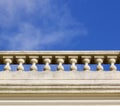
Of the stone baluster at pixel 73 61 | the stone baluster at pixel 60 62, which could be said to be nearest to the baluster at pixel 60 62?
the stone baluster at pixel 60 62

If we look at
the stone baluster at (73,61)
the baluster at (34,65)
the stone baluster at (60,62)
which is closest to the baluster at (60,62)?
the stone baluster at (60,62)

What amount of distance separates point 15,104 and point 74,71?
155 centimetres

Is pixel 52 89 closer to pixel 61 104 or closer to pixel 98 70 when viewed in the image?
pixel 61 104

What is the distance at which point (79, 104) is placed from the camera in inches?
404

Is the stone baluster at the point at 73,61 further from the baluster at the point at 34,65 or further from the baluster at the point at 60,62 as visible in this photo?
the baluster at the point at 34,65

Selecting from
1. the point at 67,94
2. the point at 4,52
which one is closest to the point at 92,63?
the point at 67,94

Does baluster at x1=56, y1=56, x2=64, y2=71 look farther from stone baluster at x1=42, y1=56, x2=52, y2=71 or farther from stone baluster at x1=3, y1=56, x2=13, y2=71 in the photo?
stone baluster at x1=3, y1=56, x2=13, y2=71

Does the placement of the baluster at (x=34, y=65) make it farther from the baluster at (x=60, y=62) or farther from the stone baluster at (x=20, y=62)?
the baluster at (x=60, y=62)

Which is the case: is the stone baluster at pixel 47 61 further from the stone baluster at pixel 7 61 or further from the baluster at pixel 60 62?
the stone baluster at pixel 7 61


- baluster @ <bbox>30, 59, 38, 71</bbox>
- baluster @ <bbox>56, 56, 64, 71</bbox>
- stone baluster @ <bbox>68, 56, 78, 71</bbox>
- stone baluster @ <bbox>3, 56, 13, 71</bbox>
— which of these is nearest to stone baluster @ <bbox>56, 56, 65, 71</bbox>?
baluster @ <bbox>56, 56, 64, 71</bbox>

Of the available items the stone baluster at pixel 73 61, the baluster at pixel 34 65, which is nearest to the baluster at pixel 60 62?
the stone baluster at pixel 73 61

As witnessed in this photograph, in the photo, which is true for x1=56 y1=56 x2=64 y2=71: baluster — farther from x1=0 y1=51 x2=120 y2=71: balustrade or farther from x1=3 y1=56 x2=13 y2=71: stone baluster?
x1=3 y1=56 x2=13 y2=71: stone baluster

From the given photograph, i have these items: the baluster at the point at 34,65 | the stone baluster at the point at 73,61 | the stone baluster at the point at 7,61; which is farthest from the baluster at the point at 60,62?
the stone baluster at the point at 7,61

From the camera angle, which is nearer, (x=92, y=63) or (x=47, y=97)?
(x=47, y=97)
